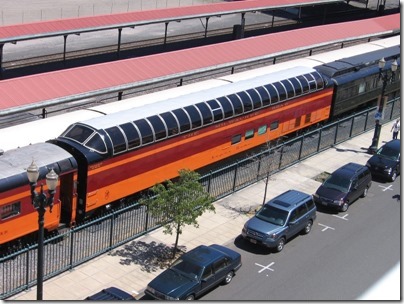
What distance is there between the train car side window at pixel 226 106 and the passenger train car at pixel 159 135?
63mm

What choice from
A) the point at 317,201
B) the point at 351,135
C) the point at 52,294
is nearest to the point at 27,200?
A: the point at 52,294

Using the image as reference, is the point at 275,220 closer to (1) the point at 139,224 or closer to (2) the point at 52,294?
(1) the point at 139,224

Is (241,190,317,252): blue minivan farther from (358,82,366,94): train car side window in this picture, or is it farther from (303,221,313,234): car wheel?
(358,82,366,94): train car side window

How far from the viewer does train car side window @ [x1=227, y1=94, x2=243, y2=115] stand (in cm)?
2970

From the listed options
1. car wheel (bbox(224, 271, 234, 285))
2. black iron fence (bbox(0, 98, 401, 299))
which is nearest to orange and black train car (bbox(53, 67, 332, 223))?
black iron fence (bbox(0, 98, 401, 299))

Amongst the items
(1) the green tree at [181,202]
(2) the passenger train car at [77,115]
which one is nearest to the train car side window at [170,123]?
(2) the passenger train car at [77,115]

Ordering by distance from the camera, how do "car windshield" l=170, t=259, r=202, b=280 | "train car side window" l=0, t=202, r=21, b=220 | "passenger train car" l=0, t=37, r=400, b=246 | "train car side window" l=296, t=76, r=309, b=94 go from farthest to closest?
"train car side window" l=296, t=76, r=309, b=94 → "passenger train car" l=0, t=37, r=400, b=246 → "train car side window" l=0, t=202, r=21, b=220 → "car windshield" l=170, t=259, r=202, b=280

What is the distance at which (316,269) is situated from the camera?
2317 centimetres

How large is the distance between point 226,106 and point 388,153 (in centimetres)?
914

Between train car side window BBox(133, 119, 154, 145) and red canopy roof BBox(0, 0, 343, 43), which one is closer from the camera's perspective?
train car side window BBox(133, 119, 154, 145)

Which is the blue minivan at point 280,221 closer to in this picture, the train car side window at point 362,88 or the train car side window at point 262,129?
the train car side window at point 262,129

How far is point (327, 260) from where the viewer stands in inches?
942

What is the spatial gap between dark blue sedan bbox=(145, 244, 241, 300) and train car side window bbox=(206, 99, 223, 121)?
323 inches

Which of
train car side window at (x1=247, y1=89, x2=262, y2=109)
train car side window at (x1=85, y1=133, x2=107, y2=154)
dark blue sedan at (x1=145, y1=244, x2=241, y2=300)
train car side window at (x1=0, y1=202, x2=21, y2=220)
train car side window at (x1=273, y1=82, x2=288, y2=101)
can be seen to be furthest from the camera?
train car side window at (x1=273, y1=82, x2=288, y2=101)
